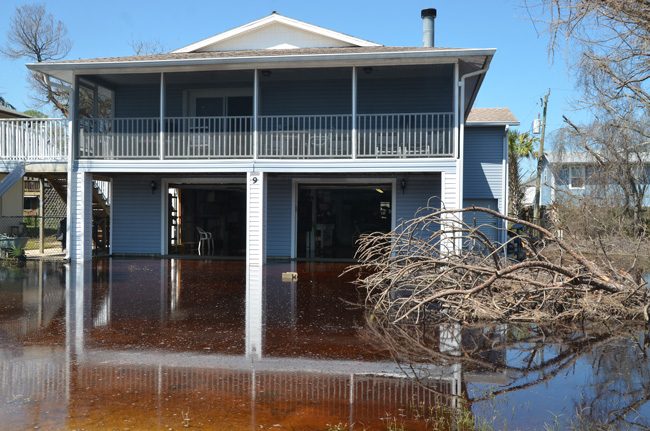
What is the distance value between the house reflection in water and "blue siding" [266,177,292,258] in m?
6.79

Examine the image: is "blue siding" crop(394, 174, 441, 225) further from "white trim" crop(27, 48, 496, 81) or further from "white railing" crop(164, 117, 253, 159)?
"white railing" crop(164, 117, 253, 159)

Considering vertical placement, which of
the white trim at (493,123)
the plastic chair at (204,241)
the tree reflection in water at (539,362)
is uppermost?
the white trim at (493,123)

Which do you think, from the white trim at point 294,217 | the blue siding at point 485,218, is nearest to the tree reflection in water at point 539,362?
the white trim at point 294,217

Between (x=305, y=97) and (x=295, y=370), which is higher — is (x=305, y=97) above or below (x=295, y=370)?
above

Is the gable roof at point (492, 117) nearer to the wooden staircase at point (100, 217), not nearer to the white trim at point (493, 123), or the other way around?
the white trim at point (493, 123)

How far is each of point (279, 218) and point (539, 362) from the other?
40.2 ft

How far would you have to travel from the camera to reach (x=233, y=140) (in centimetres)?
1620

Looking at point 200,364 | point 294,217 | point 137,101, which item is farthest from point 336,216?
point 200,364

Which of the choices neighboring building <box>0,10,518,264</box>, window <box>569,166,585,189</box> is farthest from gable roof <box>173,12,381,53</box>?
window <box>569,166,585,189</box>

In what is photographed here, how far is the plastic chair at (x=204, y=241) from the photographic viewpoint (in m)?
20.2

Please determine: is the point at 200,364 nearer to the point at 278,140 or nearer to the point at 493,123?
the point at 278,140

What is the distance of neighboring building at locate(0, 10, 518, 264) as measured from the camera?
49.2 feet

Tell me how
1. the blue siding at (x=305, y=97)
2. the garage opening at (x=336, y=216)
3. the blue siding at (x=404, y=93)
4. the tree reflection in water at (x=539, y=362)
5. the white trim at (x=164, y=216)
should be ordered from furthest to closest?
the garage opening at (x=336, y=216) → the white trim at (x=164, y=216) → the blue siding at (x=305, y=97) → the blue siding at (x=404, y=93) → the tree reflection in water at (x=539, y=362)

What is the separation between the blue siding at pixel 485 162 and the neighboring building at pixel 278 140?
4 cm
